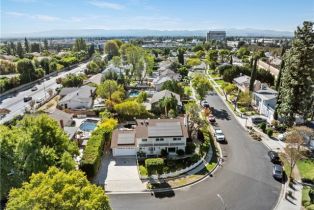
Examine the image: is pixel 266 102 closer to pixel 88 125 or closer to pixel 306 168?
pixel 306 168

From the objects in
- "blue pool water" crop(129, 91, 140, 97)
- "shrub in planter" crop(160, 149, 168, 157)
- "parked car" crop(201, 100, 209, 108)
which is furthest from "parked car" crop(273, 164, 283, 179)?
"blue pool water" crop(129, 91, 140, 97)

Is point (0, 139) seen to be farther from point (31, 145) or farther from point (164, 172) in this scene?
point (164, 172)

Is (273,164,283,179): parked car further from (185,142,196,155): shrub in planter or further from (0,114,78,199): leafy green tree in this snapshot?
(0,114,78,199): leafy green tree

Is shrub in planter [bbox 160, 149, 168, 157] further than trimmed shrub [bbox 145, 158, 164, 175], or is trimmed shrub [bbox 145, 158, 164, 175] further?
shrub in planter [bbox 160, 149, 168, 157]

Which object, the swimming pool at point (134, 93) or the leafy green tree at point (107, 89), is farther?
the swimming pool at point (134, 93)

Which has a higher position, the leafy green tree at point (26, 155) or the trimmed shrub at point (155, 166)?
the leafy green tree at point (26, 155)

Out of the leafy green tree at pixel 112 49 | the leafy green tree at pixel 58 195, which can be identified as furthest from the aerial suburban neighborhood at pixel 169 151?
the leafy green tree at pixel 112 49

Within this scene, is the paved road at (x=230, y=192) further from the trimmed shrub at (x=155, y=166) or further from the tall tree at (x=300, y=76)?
the tall tree at (x=300, y=76)
